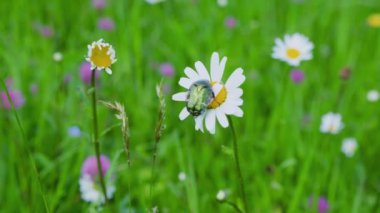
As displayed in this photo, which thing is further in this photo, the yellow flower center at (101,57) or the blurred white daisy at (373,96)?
the blurred white daisy at (373,96)

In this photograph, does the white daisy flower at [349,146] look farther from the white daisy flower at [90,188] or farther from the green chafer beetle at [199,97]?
the green chafer beetle at [199,97]

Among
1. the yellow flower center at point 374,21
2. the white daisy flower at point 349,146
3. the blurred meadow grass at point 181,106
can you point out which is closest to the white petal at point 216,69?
the blurred meadow grass at point 181,106

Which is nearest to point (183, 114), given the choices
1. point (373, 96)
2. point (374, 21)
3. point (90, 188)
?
point (90, 188)

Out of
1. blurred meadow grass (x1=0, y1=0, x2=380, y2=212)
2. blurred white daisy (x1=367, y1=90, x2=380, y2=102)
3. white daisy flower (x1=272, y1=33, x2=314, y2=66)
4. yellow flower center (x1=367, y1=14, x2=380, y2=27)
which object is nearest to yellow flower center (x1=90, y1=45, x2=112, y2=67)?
blurred meadow grass (x1=0, y1=0, x2=380, y2=212)

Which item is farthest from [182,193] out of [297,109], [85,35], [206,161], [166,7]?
[166,7]

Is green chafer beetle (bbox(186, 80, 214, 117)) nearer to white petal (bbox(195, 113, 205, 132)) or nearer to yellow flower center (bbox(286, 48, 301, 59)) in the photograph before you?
white petal (bbox(195, 113, 205, 132))

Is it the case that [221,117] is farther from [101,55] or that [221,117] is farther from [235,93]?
[101,55]
